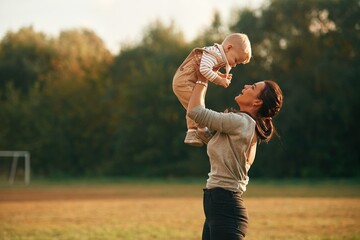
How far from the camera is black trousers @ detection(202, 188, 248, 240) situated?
4.62 meters

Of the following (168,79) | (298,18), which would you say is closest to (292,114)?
(298,18)

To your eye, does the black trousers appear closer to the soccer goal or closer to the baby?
the baby

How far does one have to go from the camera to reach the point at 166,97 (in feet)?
142

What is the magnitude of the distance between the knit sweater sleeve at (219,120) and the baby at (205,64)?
0.48 meters

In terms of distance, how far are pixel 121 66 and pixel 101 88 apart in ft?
11.0

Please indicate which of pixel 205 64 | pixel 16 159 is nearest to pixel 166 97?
pixel 16 159

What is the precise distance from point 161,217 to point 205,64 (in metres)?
11.2

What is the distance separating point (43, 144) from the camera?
44969 mm

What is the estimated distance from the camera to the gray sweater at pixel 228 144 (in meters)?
4.63

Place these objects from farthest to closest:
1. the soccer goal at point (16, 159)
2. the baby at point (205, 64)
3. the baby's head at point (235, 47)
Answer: the soccer goal at point (16, 159)
the baby's head at point (235, 47)
the baby at point (205, 64)

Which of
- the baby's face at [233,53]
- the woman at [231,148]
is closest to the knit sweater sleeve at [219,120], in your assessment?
the woman at [231,148]

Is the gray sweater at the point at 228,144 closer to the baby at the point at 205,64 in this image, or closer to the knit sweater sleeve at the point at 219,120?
the knit sweater sleeve at the point at 219,120

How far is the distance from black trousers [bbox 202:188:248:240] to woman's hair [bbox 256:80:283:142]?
19.7 inches

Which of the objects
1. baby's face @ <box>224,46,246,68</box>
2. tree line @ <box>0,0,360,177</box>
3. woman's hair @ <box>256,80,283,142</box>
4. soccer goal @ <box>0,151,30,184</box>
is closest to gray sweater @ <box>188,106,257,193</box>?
woman's hair @ <box>256,80,283,142</box>
